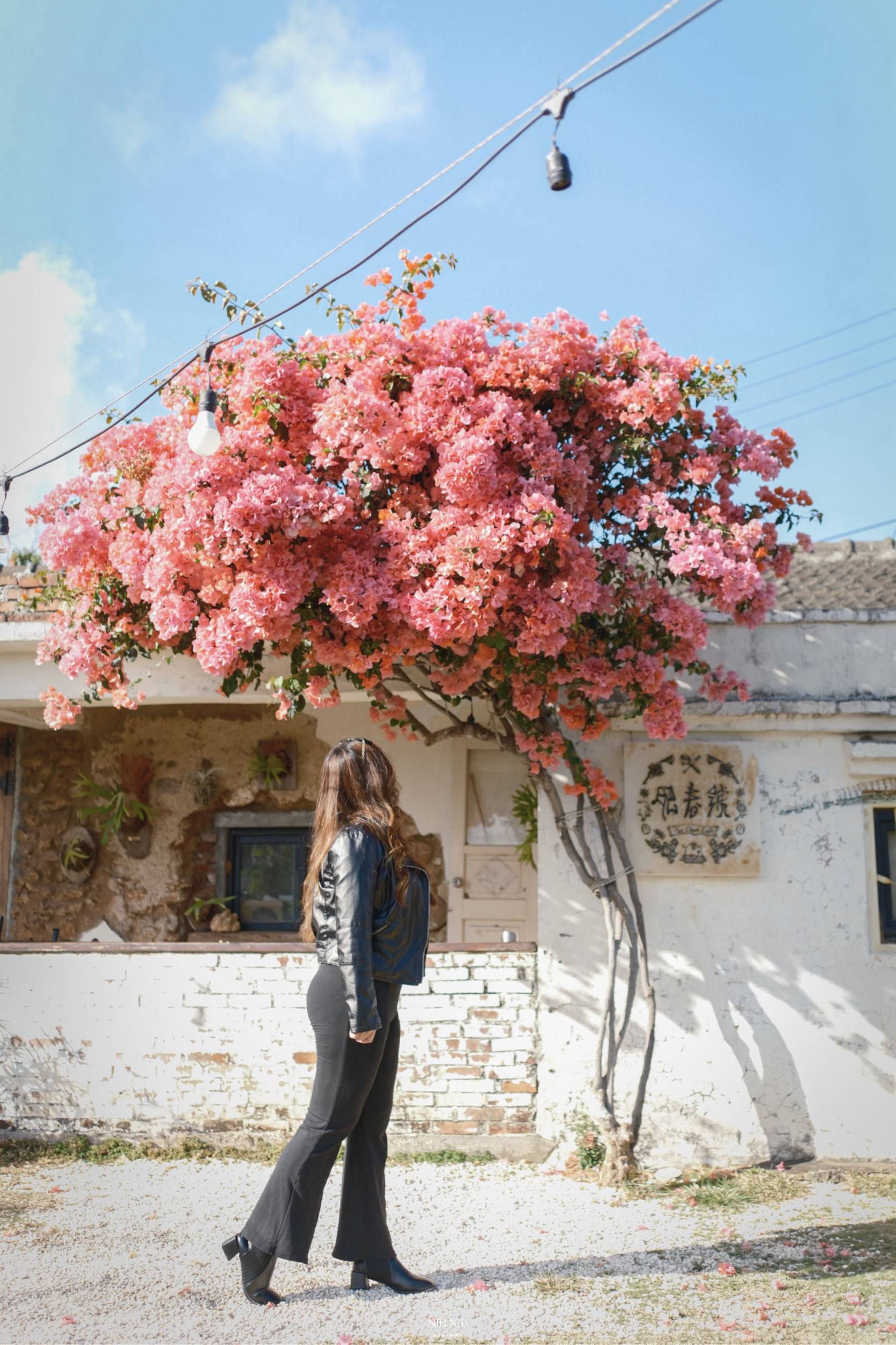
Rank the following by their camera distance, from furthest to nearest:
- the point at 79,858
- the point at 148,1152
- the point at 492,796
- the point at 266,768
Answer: the point at 79,858 < the point at 266,768 < the point at 492,796 < the point at 148,1152

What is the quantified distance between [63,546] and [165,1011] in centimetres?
267

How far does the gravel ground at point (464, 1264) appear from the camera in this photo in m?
3.84

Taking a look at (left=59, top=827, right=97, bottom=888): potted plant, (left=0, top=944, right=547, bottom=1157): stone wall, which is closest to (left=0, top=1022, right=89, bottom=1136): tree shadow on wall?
(left=0, top=944, right=547, bottom=1157): stone wall

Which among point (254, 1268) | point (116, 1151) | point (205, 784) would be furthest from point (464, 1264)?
point (205, 784)

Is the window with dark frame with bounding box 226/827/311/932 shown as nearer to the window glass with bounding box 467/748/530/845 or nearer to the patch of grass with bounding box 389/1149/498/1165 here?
the window glass with bounding box 467/748/530/845

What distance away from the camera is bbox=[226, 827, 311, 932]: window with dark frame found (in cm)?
863

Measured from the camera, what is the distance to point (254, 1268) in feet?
13.0

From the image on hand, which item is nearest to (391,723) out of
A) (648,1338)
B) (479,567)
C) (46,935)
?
(479,567)

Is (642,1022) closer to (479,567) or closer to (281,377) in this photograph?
(479,567)

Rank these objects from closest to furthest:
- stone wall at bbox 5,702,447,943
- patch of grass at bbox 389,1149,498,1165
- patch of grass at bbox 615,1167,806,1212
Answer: patch of grass at bbox 615,1167,806,1212 < patch of grass at bbox 389,1149,498,1165 < stone wall at bbox 5,702,447,943

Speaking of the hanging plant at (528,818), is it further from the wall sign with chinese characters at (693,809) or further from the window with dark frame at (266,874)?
the window with dark frame at (266,874)

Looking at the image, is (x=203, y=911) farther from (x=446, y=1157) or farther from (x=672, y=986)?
(x=672, y=986)

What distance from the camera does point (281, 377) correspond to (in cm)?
554

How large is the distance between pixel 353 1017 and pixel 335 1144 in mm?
519
